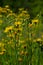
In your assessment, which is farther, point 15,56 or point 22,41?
point 22,41

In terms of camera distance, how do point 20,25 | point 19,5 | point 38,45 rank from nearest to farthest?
point 20,25 < point 38,45 < point 19,5

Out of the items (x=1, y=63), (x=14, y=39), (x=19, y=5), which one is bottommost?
(x=19, y=5)

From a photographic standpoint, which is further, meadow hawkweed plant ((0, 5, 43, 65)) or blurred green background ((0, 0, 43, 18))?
blurred green background ((0, 0, 43, 18))

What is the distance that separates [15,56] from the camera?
3537 millimetres

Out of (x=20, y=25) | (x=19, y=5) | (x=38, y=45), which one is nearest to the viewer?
(x=20, y=25)

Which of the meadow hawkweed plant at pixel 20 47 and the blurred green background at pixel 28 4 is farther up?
the meadow hawkweed plant at pixel 20 47

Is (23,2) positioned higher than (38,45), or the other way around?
(38,45)

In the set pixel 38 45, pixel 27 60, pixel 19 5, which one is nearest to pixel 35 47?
pixel 38 45

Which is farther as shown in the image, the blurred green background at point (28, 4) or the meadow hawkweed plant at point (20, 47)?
the blurred green background at point (28, 4)

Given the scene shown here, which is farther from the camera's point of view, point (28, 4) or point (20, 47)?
point (28, 4)

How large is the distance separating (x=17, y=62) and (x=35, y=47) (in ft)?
1.46

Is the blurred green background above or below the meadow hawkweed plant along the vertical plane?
below

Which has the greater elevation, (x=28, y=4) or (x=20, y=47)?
(x=20, y=47)

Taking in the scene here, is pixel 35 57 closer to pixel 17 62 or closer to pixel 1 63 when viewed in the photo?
pixel 17 62
